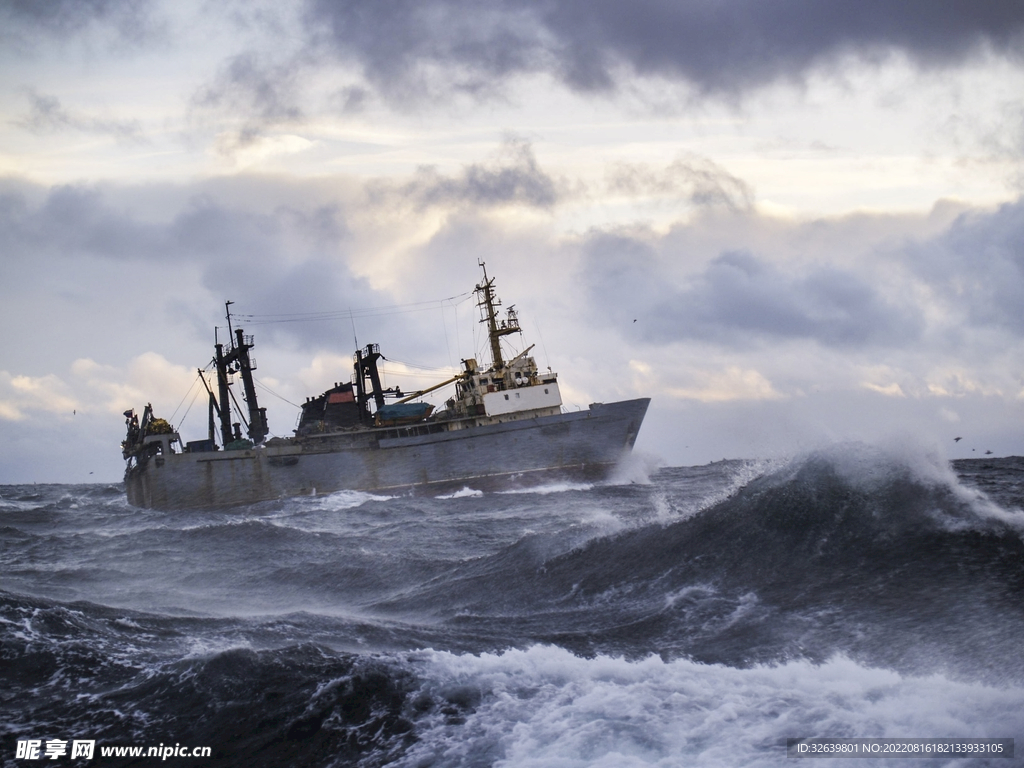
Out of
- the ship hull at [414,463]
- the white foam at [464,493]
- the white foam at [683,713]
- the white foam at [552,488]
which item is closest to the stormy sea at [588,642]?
the white foam at [683,713]

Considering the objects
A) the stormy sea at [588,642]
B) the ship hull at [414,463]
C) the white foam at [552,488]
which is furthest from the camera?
the ship hull at [414,463]

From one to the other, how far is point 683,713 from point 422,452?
1573 inches

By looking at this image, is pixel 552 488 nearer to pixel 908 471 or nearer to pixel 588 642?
pixel 908 471

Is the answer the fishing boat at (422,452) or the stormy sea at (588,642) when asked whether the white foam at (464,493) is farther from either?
the stormy sea at (588,642)

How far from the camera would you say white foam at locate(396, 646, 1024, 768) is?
775 cm

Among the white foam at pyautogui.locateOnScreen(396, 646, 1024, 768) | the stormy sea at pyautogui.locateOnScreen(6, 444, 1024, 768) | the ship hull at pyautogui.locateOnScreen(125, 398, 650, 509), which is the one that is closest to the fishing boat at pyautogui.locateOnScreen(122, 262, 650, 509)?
the ship hull at pyautogui.locateOnScreen(125, 398, 650, 509)

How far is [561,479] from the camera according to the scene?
47.1 meters

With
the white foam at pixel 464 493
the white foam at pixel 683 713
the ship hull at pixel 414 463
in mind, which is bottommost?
the white foam at pixel 683 713

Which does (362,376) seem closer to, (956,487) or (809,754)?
(956,487)

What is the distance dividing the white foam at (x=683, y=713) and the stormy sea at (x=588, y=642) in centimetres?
4

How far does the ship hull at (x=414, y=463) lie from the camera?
155 ft

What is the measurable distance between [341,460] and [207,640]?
36167 mm

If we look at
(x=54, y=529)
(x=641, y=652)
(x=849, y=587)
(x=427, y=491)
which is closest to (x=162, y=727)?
(x=641, y=652)

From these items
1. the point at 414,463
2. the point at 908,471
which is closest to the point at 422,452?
the point at 414,463
